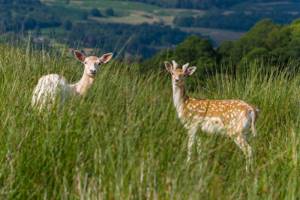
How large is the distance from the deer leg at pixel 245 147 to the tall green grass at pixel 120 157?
6 cm

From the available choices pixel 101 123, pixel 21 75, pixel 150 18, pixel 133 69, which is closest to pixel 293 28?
pixel 133 69

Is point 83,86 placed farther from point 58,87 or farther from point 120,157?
point 120,157

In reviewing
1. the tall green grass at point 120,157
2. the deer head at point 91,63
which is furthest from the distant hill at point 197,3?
→ the tall green grass at point 120,157

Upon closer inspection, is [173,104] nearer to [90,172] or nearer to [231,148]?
[231,148]

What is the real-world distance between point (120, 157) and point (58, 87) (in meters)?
2.35

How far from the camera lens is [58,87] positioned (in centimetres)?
823

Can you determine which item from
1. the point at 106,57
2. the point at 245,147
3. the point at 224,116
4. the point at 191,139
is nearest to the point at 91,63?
the point at 106,57

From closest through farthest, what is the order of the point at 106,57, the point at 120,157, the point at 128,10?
the point at 120,157, the point at 106,57, the point at 128,10

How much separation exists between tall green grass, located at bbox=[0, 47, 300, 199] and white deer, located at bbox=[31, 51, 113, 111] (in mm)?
132

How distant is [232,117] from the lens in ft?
29.1

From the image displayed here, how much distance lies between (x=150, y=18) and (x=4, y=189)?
3164 inches

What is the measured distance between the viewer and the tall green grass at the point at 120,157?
5727 mm

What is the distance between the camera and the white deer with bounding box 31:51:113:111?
7684 mm

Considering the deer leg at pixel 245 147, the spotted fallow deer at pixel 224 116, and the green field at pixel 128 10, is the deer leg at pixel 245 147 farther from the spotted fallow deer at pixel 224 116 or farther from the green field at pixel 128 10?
the green field at pixel 128 10
